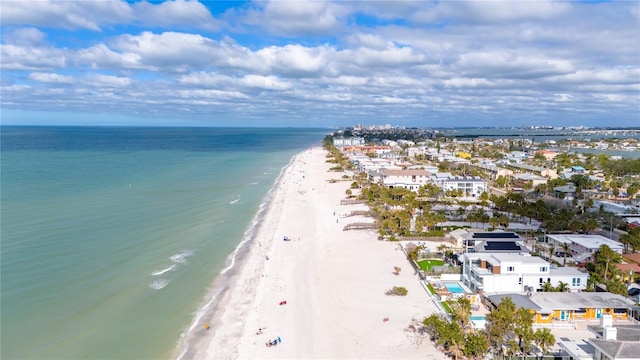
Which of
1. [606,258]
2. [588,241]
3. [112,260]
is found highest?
[606,258]

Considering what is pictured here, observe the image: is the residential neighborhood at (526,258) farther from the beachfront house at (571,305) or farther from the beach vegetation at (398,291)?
the beach vegetation at (398,291)

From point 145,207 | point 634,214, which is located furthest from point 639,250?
point 145,207

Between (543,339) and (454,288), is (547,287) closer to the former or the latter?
(454,288)

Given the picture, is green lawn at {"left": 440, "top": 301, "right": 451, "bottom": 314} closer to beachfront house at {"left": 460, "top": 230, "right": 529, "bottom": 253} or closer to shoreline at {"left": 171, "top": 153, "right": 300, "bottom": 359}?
beachfront house at {"left": 460, "top": 230, "right": 529, "bottom": 253}

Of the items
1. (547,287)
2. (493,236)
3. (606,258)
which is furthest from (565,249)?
(547,287)

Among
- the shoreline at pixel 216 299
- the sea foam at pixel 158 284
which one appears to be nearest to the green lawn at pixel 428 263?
the shoreline at pixel 216 299

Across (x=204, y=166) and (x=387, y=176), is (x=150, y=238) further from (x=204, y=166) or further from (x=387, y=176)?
(x=204, y=166)
